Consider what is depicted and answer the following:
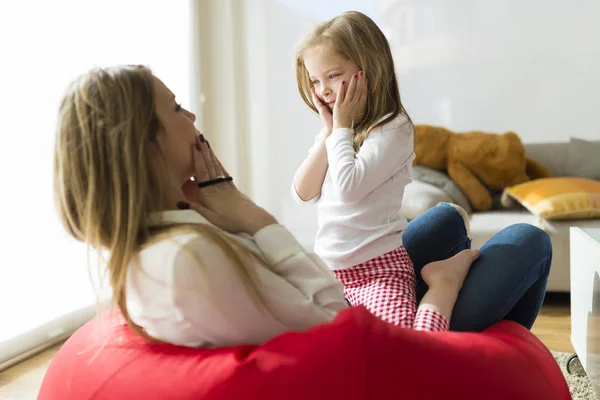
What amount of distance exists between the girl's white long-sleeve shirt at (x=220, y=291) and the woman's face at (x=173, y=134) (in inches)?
4.2

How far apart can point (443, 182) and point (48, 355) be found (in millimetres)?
2156

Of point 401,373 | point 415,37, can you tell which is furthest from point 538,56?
point 401,373

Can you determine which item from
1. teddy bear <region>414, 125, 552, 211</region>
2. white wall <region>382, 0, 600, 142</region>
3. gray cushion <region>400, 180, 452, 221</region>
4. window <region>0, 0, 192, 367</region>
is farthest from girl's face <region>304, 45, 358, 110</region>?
white wall <region>382, 0, 600, 142</region>

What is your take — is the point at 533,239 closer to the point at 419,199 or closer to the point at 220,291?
the point at 220,291

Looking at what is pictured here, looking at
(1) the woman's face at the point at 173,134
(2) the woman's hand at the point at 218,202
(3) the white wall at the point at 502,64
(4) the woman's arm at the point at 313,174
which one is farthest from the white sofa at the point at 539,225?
(1) the woman's face at the point at 173,134

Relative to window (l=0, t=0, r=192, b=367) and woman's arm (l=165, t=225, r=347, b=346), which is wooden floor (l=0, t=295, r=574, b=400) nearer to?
window (l=0, t=0, r=192, b=367)

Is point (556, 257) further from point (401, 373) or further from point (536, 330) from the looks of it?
point (401, 373)

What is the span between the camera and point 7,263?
94.5 inches

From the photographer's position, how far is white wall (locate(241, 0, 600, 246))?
4223 millimetres

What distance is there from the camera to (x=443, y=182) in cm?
354

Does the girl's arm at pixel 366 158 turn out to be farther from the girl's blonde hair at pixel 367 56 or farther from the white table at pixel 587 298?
the white table at pixel 587 298

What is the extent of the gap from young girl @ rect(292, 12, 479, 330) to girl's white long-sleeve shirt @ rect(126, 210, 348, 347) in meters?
0.35

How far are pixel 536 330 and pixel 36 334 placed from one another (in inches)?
79.0

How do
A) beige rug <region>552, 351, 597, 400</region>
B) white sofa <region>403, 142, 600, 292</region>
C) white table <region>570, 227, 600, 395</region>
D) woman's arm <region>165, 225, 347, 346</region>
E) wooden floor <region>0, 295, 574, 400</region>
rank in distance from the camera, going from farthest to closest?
white sofa <region>403, 142, 600, 292</region> → wooden floor <region>0, 295, 574, 400</region> → beige rug <region>552, 351, 597, 400</region> → white table <region>570, 227, 600, 395</region> → woman's arm <region>165, 225, 347, 346</region>
